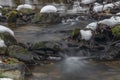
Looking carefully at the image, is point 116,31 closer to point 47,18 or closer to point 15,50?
point 15,50

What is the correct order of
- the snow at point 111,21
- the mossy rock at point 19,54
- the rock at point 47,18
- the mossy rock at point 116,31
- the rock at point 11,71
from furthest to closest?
the rock at point 47,18 < the snow at point 111,21 < the mossy rock at point 116,31 < the mossy rock at point 19,54 < the rock at point 11,71

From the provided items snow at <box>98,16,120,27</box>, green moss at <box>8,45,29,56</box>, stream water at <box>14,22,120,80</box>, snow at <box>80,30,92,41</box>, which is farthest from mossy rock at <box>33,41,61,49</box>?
snow at <box>98,16,120,27</box>

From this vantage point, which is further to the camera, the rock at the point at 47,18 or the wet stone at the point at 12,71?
the rock at the point at 47,18

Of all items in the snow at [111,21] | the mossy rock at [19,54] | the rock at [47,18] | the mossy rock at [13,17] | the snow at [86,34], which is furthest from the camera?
the mossy rock at [13,17]

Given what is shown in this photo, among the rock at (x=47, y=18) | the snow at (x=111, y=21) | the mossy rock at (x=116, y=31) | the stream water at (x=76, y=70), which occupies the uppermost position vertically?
Result: the snow at (x=111, y=21)

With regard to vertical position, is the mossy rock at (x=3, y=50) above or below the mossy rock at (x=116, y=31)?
below

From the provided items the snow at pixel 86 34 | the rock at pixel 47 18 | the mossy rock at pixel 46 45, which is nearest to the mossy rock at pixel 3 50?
the mossy rock at pixel 46 45

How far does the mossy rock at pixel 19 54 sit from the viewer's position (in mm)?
9594

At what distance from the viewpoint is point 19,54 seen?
31.7 feet

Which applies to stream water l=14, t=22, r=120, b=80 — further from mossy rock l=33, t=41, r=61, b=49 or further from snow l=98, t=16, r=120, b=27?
snow l=98, t=16, r=120, b=27

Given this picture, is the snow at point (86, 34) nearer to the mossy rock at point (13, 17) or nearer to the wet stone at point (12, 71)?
the wet stone at point (12, 71)

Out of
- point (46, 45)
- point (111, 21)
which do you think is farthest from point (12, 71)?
point (111, 21)

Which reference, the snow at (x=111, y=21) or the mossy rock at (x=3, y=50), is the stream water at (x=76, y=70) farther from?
the snow at (x=111, y=21)

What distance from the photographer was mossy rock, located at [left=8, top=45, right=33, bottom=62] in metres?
9.59
